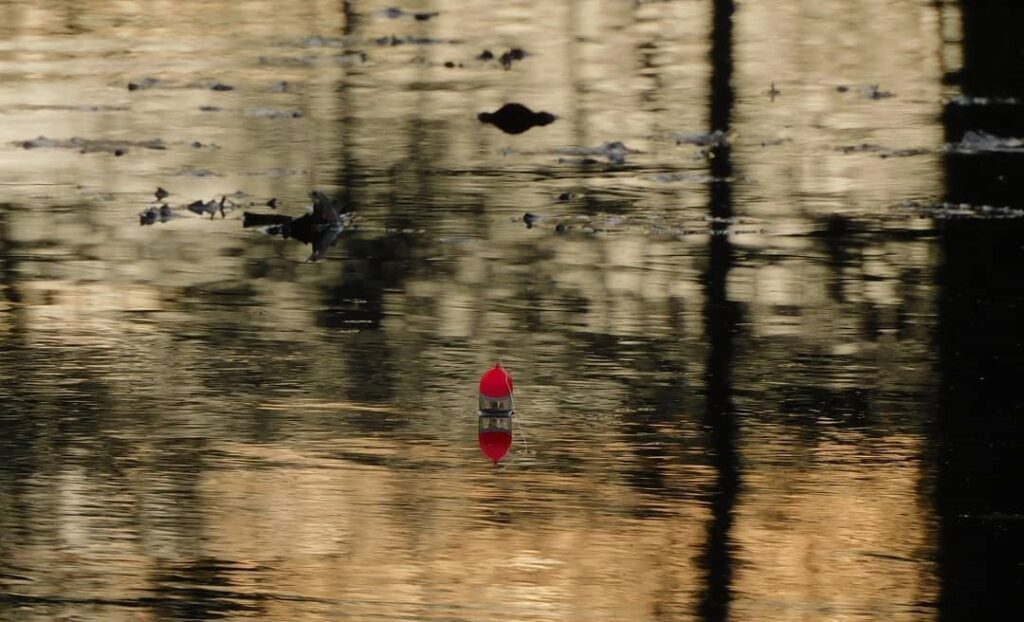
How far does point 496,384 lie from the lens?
7379 millimetres

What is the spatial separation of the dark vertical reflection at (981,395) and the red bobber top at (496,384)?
1401mm

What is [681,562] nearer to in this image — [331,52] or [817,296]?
[817,296]

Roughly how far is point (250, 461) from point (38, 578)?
122cm

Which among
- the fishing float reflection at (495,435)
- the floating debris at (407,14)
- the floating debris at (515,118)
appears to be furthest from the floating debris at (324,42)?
the fishing float reflection at (495,435)

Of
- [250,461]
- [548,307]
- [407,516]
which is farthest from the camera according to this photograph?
[548,307]

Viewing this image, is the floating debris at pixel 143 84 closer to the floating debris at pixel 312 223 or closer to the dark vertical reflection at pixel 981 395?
the floating debris at pixel 312 223

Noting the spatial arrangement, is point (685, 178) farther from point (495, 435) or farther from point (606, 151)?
point (495, 435)

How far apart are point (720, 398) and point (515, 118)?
7.11 metres

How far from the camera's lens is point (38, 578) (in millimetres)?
5727

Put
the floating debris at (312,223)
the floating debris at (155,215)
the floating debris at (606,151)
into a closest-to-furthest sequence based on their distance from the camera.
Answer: the floating debris at (312,223) → the floating debris at (155,215) → the floating debris at (606,151)

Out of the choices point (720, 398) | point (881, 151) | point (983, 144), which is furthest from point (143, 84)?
point (720, 398)

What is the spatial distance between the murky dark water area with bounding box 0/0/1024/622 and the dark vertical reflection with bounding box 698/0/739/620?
2 cm

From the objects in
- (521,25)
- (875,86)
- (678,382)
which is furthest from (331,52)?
(678,382)

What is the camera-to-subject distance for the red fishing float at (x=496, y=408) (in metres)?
7.16
